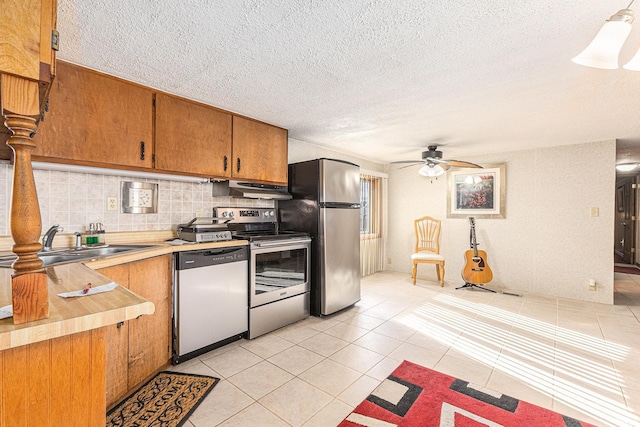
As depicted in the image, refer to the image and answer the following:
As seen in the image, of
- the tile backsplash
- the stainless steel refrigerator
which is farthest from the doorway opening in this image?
the tile backsplash

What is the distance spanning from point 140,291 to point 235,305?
2.66 ft

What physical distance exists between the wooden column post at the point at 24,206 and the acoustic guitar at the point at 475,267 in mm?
4777

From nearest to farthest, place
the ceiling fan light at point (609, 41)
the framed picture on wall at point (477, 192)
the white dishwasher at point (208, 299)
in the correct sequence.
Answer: the ceiling fan light at point (609, 41) < the white dishwasher at point (208, 299) < the framed picture on wall at point (477, 192)

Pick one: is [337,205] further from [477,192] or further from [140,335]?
[477,192]

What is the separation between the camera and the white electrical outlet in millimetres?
2381

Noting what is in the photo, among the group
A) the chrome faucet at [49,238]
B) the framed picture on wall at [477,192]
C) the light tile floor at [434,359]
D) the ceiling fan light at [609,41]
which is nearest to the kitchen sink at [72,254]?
the chrome faucet at [49,238]

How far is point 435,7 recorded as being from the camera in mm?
1391

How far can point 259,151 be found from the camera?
3.11 meters

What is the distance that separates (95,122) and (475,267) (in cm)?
478

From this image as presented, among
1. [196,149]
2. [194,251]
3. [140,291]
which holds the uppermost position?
[196,149]

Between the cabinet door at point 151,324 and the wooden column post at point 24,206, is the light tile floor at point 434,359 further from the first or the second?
the wooden column post at point 24,206

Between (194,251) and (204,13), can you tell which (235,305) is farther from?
(204,13)

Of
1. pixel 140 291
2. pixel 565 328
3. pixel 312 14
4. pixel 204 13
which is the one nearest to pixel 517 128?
pixel 565 328

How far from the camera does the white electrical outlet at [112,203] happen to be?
238 centimetres
